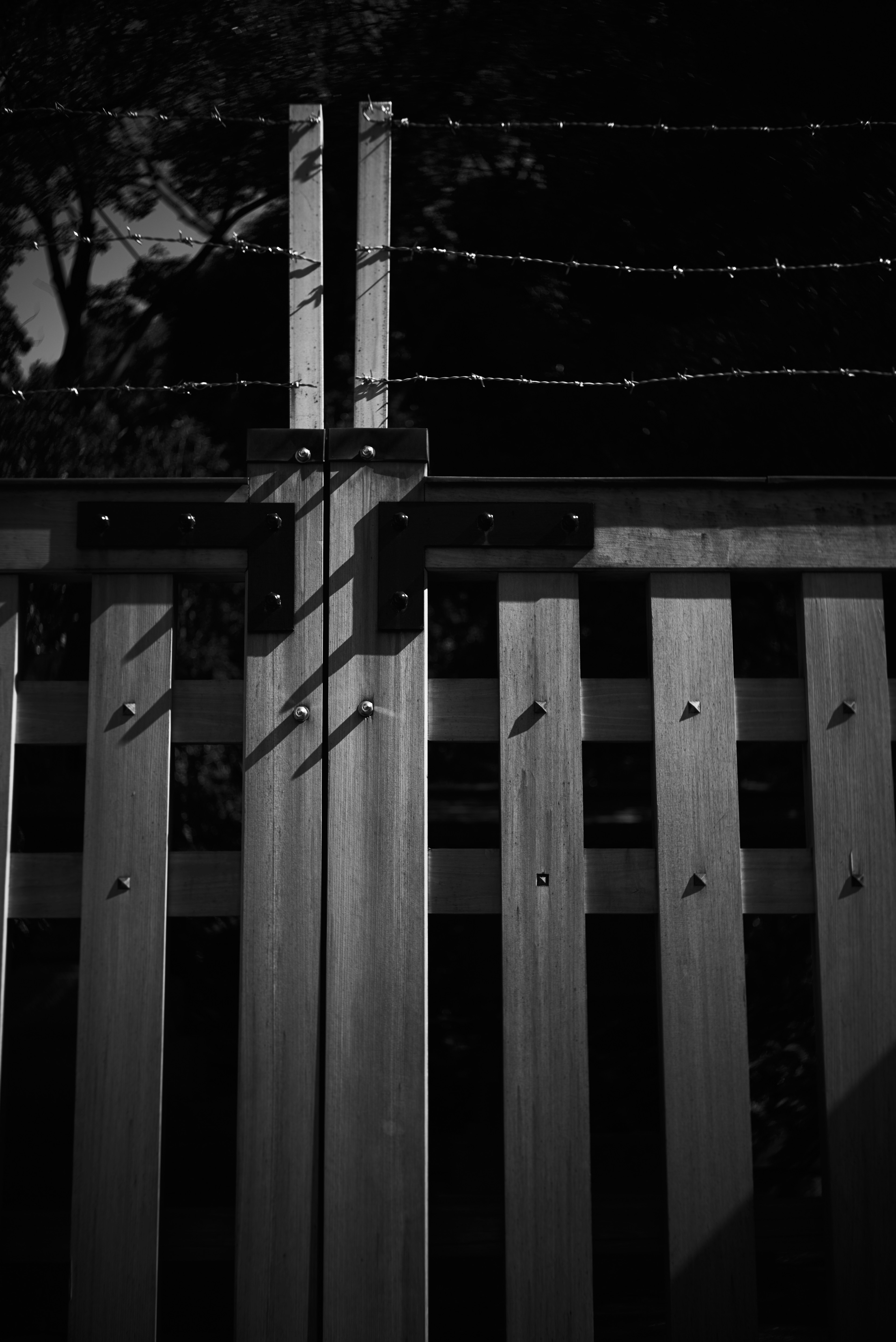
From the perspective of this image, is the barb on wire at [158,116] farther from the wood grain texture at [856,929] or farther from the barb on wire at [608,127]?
the wood grain texture at [856,929]

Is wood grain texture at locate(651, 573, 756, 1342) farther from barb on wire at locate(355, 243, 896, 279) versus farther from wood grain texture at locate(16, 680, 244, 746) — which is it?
wood grain texture at locate(16, 680, 244, 746)

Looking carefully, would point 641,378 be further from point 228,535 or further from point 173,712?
point 173,712

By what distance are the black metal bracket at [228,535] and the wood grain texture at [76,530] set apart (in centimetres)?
1

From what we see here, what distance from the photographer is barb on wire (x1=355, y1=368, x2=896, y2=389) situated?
2.10m

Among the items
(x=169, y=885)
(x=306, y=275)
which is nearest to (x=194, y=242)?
(x=306, y=275)

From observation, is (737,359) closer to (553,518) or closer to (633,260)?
(633,260)

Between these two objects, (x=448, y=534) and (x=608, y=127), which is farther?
(x=608, y=127)

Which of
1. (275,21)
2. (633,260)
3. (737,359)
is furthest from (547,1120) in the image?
(275,21)

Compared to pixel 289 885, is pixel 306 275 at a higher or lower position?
Result: higher

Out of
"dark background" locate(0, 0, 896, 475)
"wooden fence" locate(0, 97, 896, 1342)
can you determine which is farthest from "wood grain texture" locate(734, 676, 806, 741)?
"dark background" locate(0, 0, 896, 475)

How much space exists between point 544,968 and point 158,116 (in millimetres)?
2117

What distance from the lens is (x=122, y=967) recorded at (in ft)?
6.60

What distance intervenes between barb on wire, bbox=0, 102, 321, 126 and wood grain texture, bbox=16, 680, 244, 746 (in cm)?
118

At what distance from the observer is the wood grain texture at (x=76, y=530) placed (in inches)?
82.6
